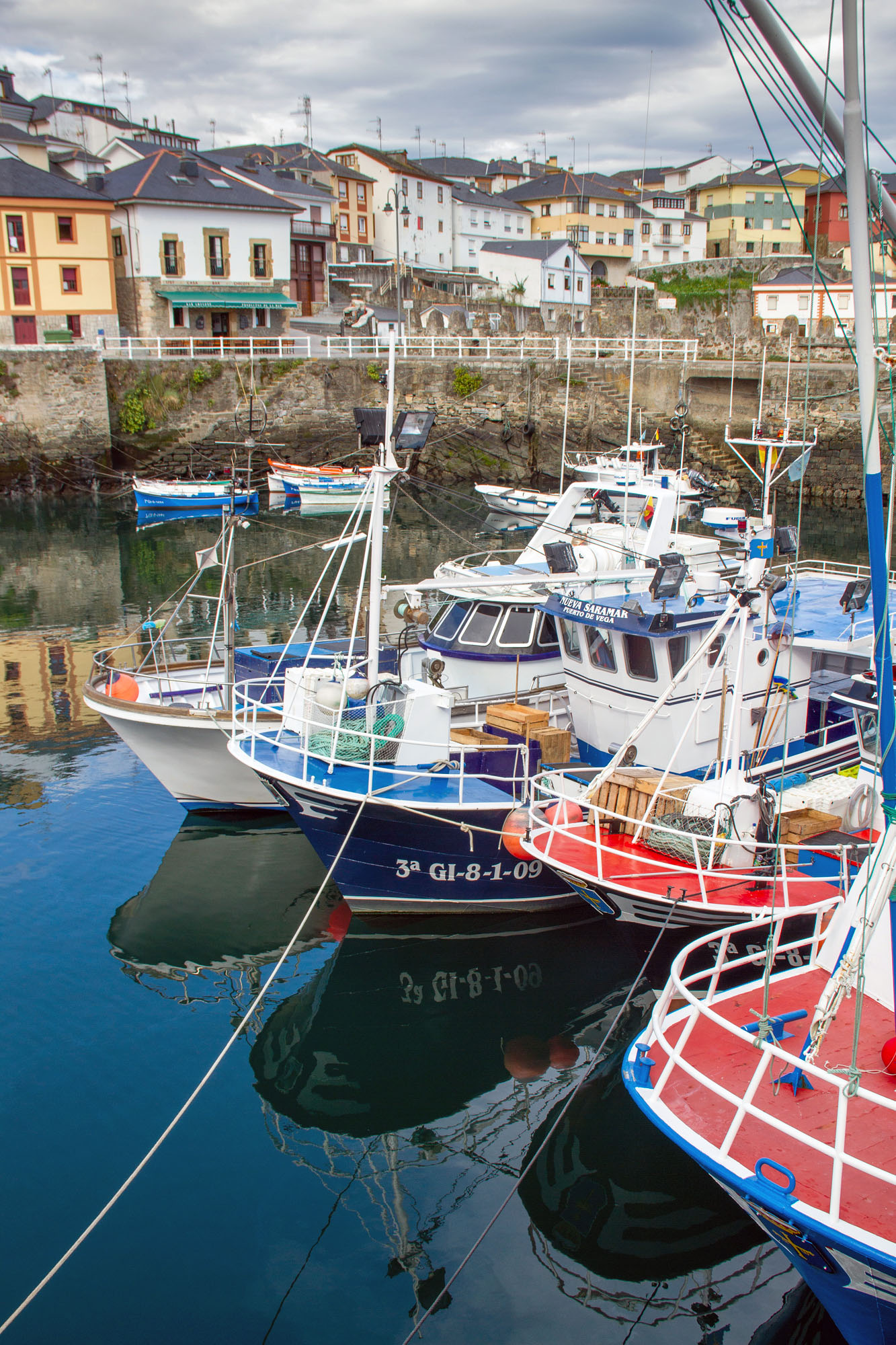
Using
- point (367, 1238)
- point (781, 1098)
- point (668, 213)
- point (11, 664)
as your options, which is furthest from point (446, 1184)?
point (668, 213)

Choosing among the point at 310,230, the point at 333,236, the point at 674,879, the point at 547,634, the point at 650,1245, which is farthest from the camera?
the point at 333,236

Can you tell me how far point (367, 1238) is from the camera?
8344 millimetres

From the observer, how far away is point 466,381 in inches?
1928

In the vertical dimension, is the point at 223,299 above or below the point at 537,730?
above

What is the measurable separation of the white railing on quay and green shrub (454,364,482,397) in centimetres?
73

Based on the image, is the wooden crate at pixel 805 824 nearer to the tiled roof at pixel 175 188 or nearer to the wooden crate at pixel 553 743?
the wooden crate at pixel 553 743

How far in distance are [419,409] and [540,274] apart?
89.9ft

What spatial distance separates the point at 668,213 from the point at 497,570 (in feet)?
242

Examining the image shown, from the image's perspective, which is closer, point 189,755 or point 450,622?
point 189,755

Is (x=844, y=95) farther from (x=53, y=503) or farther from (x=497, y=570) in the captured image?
(x=53, y=503)

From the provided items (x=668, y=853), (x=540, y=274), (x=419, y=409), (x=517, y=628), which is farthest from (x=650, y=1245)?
(x=540, y=274)

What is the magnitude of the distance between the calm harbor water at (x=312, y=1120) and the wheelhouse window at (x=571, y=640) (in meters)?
3.59

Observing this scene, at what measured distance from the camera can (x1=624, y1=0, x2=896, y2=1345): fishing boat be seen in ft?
20.4

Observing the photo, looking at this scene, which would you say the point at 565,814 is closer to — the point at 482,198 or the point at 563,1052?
the point at 563,1052
